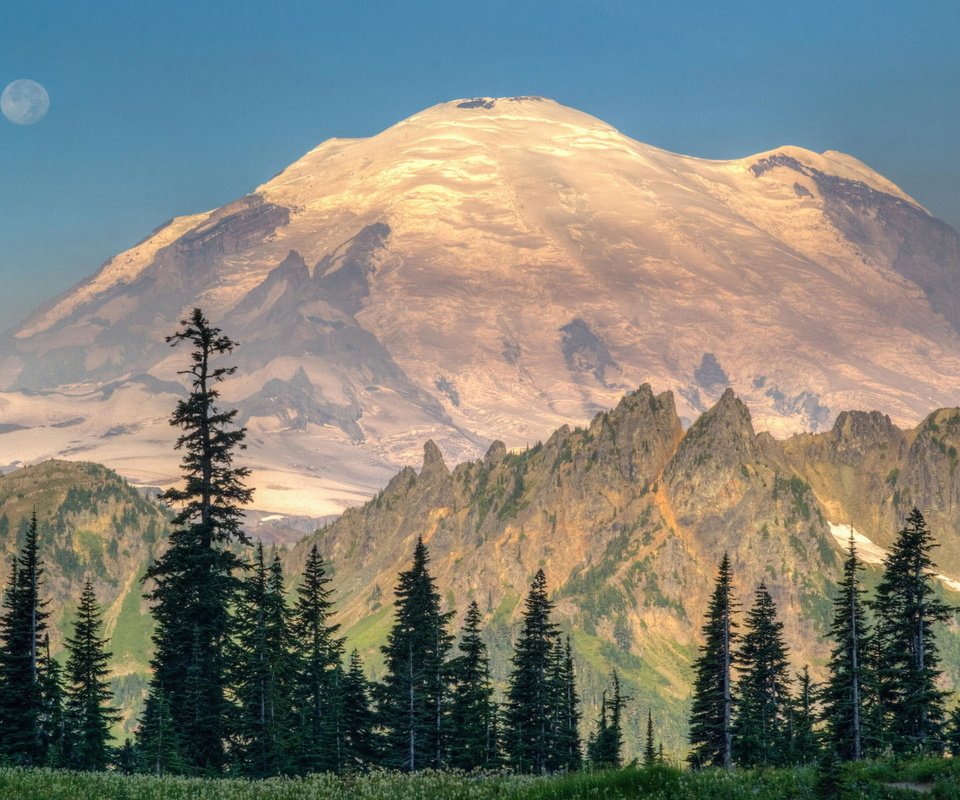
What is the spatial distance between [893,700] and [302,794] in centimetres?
4577

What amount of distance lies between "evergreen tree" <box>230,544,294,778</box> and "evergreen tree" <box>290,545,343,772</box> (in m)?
1.73

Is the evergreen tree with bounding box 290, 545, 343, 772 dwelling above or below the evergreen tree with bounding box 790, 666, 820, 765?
above

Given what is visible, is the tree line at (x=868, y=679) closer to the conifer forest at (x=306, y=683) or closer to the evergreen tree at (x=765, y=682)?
the conifer forest at (x=306, y=683)

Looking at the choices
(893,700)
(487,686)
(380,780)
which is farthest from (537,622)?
(380,780)

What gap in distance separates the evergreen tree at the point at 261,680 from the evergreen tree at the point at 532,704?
13859 mm

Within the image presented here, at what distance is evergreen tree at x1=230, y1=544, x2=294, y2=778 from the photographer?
69062mm

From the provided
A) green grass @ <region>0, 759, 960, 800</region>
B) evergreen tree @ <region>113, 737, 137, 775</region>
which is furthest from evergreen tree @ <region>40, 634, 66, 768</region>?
green grass @ <region>0, 759, 960, 800</region>

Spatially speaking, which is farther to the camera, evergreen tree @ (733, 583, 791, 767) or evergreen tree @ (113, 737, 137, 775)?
evergreen tree @ (733, 583, 791, 767)

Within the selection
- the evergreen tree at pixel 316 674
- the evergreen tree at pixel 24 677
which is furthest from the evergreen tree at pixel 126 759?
the evergreen tree at pixel 316 674

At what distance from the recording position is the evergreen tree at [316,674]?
74.1 meters

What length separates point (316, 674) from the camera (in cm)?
7931

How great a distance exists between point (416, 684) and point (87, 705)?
1831cm

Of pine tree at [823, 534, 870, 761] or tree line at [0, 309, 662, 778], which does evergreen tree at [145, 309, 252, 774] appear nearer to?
tree line at [0, 309, 662, 778]

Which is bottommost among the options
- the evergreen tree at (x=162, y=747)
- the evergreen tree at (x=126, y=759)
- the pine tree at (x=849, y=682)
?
the evergreen tree at (x=126, y=759)
